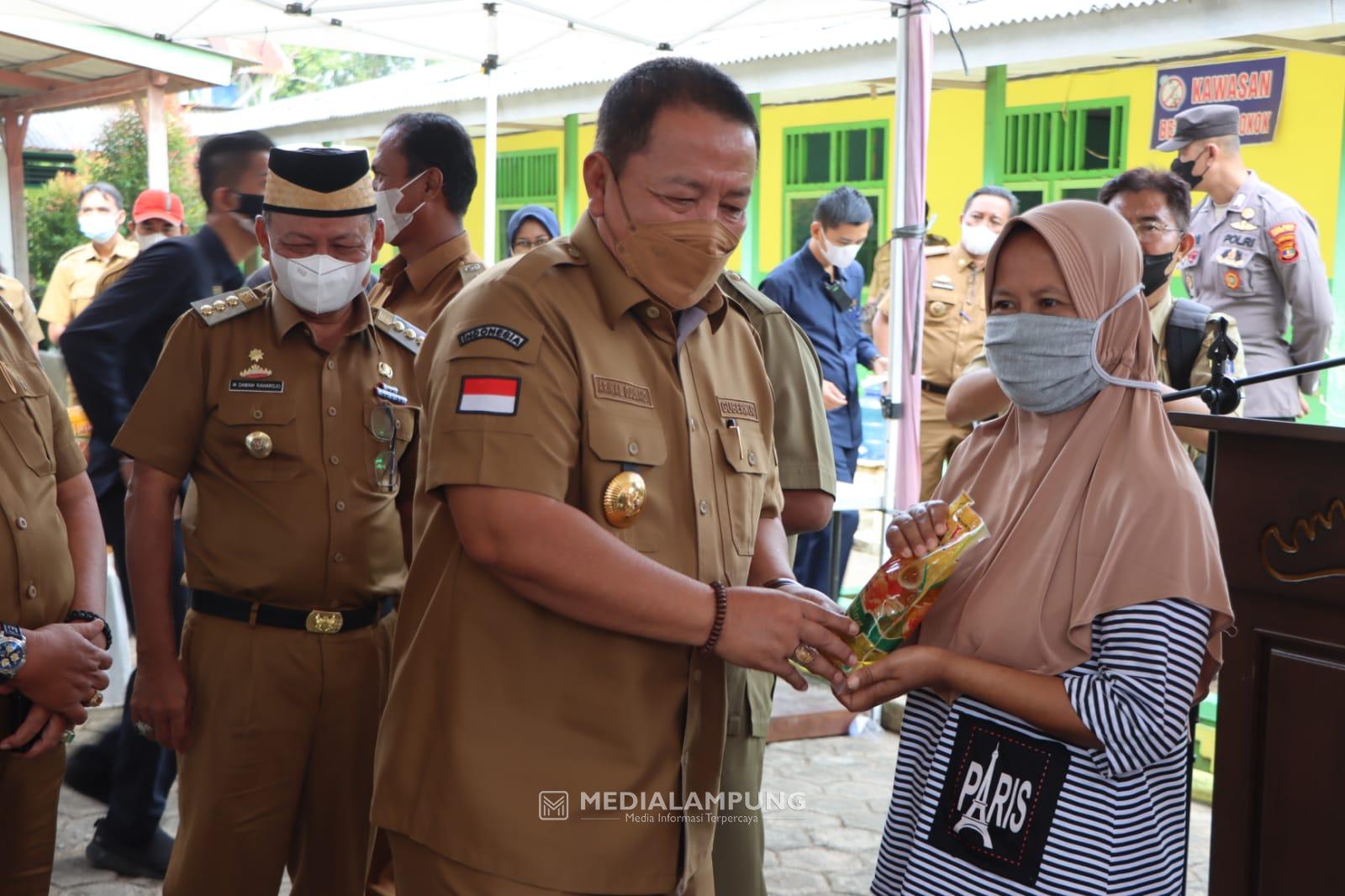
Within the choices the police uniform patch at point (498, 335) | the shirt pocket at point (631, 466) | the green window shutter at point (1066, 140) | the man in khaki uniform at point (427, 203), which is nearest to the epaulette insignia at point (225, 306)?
the man in khaki uniform at point (427, 203)

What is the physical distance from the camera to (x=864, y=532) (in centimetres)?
1101

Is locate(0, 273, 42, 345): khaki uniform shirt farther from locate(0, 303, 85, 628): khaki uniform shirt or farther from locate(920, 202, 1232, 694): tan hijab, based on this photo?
locate(920, 202, 1232, 694): tan hijab

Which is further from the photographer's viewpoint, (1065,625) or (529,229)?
(529,229)

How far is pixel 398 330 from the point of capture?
3.03 metres

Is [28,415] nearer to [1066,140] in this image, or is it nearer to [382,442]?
[382,442]

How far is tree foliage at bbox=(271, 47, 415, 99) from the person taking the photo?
36.5m

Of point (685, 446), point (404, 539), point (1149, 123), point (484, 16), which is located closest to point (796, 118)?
point (1149, 123)

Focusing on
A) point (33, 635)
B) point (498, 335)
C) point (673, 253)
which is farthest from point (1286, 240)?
point (33, 635)

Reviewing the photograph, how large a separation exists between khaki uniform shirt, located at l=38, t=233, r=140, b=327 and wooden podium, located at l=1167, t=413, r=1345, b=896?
823cm

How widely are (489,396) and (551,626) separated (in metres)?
0.34

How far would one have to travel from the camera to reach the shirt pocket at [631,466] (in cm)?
183

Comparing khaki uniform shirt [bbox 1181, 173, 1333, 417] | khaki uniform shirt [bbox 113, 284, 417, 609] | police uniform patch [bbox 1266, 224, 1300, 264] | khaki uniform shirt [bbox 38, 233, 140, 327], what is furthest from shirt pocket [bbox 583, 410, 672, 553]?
khaki uniform shirt [bbox 38, 233, 140, 327]

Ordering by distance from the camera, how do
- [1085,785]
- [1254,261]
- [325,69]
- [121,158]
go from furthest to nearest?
[325,69], [121,158], [1254,261], [1085,785]

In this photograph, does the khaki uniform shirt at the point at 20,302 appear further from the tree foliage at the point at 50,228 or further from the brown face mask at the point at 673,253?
the tree foliage at the point at 50,228
